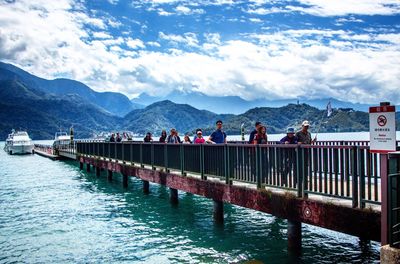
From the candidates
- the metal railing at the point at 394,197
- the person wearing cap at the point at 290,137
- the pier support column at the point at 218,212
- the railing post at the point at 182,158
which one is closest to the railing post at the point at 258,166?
the person wearing cap at the point at 290,137

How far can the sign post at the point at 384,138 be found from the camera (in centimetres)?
705

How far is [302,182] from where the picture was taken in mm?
10500

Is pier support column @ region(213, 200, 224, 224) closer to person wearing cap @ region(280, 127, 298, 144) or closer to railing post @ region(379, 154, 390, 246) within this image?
person wearing cap @ region(280, 127, 298, 144)

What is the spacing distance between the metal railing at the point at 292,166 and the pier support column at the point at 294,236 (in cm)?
123

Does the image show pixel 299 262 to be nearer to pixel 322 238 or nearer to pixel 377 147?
pixel 322 238

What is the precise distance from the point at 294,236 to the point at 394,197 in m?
5.37

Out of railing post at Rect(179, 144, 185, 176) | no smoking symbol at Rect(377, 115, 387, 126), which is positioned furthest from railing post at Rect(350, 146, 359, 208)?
railing post at Rect(179, 144, 185, 176)

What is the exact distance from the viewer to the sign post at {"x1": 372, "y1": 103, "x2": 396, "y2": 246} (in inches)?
278

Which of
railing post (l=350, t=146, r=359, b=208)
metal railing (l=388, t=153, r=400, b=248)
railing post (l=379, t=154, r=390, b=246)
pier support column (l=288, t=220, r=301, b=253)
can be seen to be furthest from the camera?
pier support column (l=288, t=220, r=301, b=253)

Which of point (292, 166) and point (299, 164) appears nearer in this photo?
point (299, 164)

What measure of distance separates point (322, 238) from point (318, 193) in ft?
15.2

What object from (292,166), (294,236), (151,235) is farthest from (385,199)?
(151,235)

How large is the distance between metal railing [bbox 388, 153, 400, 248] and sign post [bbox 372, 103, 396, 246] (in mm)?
105

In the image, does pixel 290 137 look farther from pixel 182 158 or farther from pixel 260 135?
pixel 182 158
